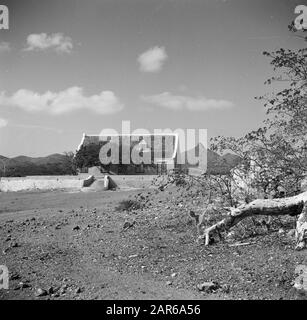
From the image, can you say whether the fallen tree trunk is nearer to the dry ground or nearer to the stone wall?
the dry ground

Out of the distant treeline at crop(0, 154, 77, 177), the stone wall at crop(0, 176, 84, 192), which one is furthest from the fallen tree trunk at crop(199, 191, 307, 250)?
the distant treeline at crop(0, 154, 77, 177)

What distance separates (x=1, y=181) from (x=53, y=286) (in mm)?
18718

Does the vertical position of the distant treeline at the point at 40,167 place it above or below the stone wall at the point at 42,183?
above

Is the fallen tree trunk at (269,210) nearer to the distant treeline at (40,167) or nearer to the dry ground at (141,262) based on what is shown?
the dry ground at (141,262)

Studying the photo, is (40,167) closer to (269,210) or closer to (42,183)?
(42,183)

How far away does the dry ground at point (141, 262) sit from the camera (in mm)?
3777

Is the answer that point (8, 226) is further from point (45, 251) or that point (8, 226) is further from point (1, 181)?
point (1, 181)

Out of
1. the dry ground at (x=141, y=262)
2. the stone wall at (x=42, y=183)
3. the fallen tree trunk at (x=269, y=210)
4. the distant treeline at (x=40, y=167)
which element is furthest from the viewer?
the distant treeline at (x=40, y=167)

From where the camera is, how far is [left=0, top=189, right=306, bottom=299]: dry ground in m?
3.78

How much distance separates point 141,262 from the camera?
460 centimetres

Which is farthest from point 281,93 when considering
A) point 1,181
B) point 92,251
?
point 1,181

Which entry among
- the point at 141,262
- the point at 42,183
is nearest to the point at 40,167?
the point at 42,183

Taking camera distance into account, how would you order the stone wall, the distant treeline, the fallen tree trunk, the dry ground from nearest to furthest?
the dry ground
the fallen tree trunk
the stone wall
the distant treeline

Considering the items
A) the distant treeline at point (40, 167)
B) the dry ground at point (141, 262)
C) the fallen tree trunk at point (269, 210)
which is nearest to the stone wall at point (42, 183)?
the distant treeline at point (40, 167)
